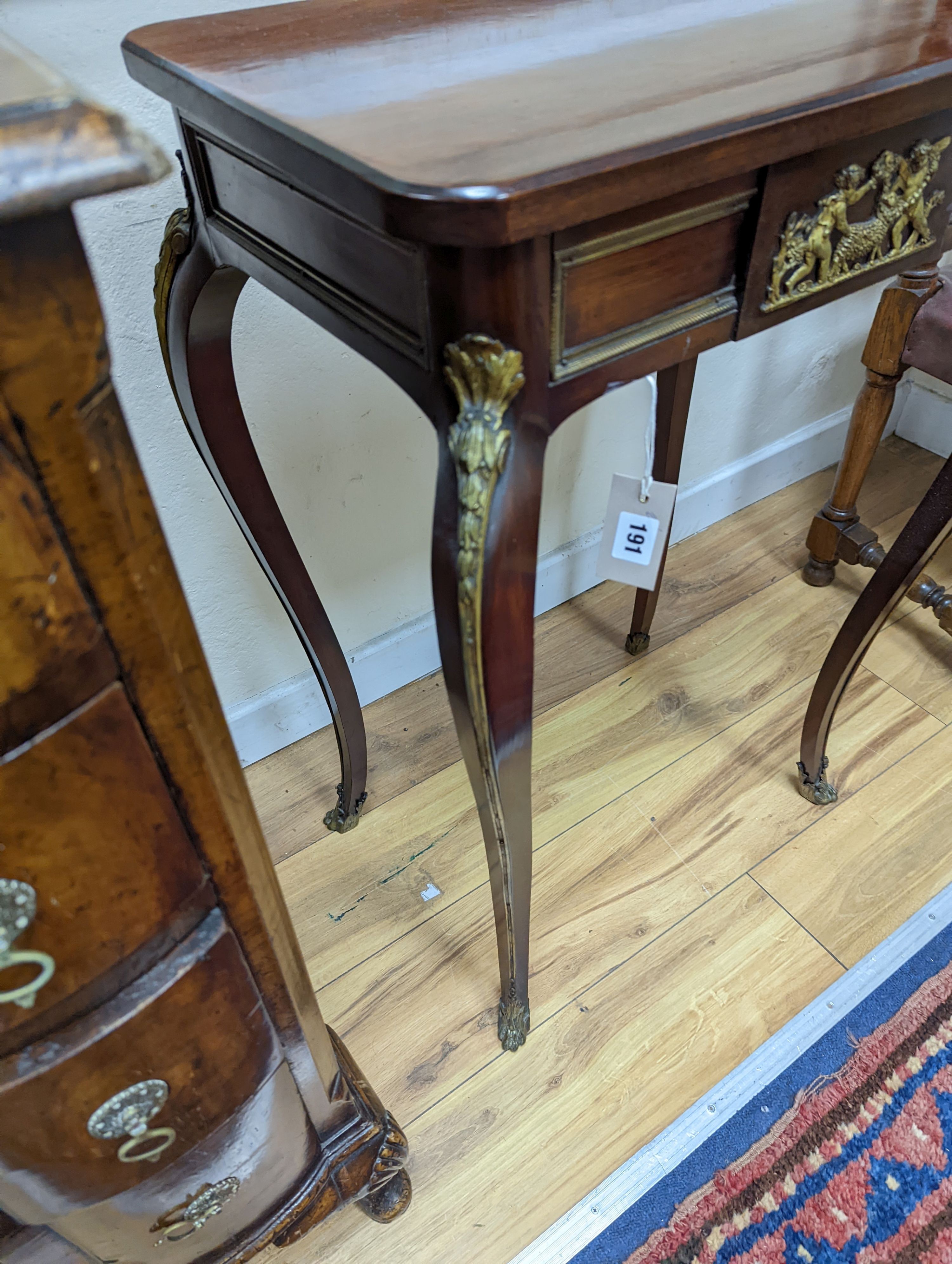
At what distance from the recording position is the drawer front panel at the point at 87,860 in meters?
0.31

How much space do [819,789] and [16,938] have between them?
2.96 ft

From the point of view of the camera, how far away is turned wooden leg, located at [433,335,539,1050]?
431 mm

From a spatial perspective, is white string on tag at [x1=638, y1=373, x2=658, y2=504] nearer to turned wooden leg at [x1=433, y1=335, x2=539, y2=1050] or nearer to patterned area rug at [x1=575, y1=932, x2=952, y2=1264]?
turned wooden leg at [x1=433, y1=335, x2=539, y2=1050]

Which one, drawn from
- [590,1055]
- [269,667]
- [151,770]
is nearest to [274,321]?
[269,667]

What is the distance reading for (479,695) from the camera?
51 centimetres

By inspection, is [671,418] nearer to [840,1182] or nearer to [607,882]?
[607,882]

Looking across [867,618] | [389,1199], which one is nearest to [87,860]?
[389,1199]

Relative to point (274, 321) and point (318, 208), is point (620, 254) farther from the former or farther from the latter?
point (274, 321)

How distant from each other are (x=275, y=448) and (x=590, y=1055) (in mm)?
662

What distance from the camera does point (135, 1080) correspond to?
408 millimetres

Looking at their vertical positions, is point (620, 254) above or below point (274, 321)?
above

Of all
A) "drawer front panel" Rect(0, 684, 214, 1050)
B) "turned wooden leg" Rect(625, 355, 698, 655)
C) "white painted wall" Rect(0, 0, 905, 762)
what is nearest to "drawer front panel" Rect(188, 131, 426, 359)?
"white painted wall" Rect(0, 0, 905, 762)

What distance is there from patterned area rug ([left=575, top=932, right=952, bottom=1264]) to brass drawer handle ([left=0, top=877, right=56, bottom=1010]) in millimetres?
582

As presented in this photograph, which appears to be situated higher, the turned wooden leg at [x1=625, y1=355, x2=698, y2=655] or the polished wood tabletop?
the polished wood tabletop
